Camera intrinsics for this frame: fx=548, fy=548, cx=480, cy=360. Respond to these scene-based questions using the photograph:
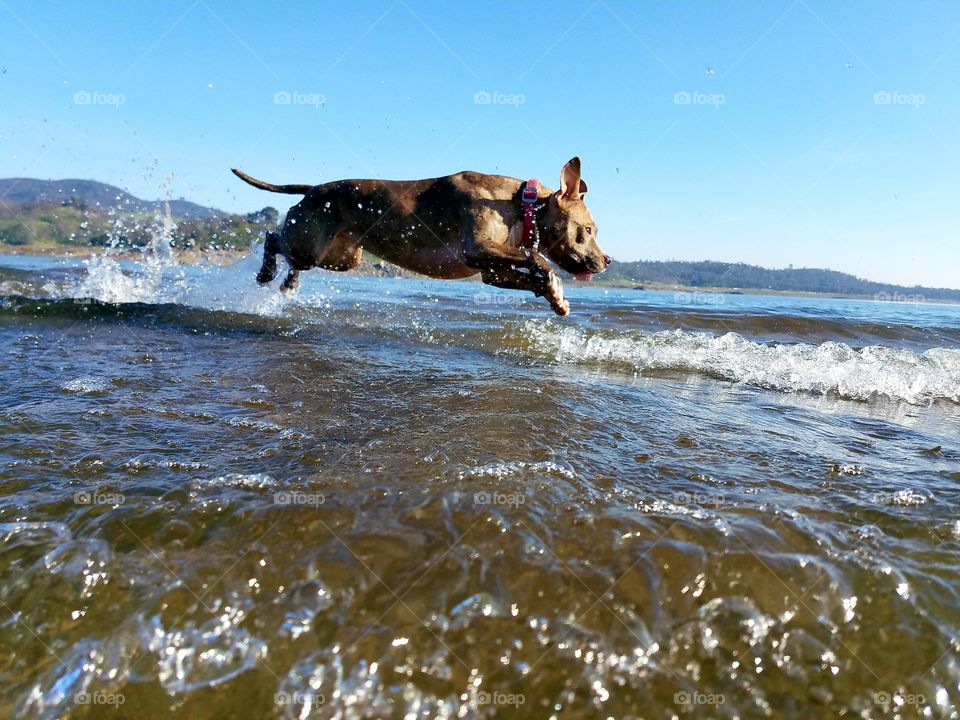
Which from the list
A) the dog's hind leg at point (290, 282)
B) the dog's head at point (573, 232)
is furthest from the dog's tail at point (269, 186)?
the dog's head at point (573, 232)

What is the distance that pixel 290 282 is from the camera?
28.1 feet

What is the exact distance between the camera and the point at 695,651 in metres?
1.57

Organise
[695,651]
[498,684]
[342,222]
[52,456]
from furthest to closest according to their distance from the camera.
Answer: [342,222], [52,456], [695,651], [498,684]

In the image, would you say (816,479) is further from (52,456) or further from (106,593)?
(52,456)

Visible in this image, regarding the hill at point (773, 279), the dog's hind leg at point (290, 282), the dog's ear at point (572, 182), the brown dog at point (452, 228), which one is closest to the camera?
the dog's ear at point (572, 182)

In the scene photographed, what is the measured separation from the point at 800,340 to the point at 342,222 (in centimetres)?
836

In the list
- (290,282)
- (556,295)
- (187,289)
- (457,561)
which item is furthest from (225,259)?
(457,561)

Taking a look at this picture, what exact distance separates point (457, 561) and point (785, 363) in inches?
238

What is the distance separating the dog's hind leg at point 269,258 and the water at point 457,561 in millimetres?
4641

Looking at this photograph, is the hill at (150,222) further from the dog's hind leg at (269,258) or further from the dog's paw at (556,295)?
the dog's paw at (556,295)

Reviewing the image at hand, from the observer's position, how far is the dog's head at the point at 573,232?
5688mm

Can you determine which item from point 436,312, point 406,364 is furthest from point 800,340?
point 406,364

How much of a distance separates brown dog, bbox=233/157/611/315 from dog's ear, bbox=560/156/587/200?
0.01 m

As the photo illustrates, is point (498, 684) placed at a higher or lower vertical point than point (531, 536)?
lower
